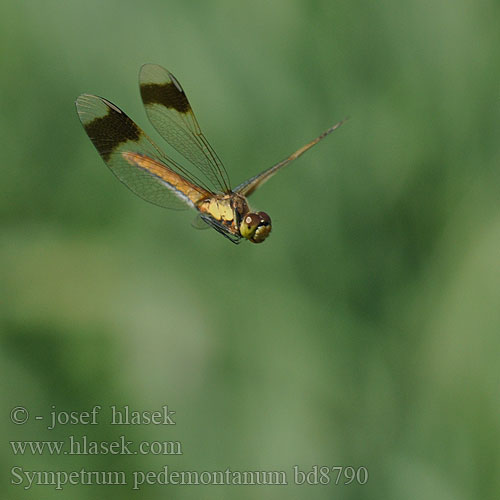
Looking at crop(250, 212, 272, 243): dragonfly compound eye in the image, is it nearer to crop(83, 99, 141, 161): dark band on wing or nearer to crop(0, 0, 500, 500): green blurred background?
crop(83, 99, 141, 161): dark band on wing

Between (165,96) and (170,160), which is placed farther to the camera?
(165,96)

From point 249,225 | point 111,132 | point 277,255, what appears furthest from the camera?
point 277,255

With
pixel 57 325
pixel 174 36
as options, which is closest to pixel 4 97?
pixel 174 36

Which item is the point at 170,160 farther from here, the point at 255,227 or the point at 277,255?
the point at 277,255

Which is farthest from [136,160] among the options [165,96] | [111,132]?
[165,96]

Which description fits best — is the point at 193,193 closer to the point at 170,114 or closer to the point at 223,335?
the point at 170,114

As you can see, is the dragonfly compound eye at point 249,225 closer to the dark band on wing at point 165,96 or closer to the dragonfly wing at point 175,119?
the dragonfly wing at point 175,119
